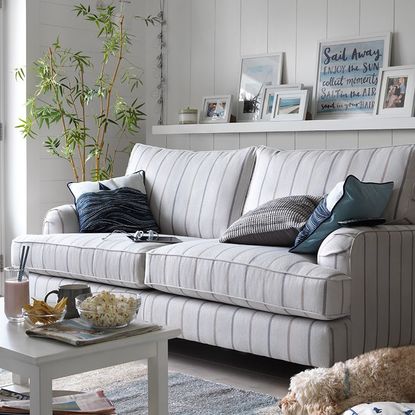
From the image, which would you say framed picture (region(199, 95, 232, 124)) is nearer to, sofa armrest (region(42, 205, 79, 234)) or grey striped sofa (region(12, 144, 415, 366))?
grey striped sofa (region(12, 144, 415, 366))

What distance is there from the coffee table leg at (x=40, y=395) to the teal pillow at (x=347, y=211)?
4.87ft

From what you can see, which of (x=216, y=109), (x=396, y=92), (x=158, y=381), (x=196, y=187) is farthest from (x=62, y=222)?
(x=158, y=381)

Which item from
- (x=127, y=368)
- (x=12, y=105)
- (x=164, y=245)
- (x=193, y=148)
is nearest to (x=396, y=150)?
(x=164, y=245)

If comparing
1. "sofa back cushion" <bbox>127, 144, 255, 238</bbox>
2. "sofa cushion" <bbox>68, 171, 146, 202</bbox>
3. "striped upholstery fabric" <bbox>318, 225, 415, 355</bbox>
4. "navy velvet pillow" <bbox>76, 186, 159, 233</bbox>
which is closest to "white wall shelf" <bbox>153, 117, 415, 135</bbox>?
"sofa back cushion" <bbox>127, 144, 255, 238</bbox>

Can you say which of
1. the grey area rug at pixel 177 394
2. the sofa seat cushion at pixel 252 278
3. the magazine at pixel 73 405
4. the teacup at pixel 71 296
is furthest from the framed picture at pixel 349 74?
the magazine at pixel 73 405

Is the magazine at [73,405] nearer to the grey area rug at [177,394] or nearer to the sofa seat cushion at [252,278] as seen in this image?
the grey area rug at [177,394]

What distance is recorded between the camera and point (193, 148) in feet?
18.2

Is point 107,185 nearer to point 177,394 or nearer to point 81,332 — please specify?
point 177,394

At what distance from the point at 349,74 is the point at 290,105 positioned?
0.39 m

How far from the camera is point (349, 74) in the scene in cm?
465

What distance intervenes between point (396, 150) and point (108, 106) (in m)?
2.32

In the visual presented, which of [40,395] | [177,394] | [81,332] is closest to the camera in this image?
[40,395]

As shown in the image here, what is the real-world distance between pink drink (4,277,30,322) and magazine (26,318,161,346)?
0.62 feet

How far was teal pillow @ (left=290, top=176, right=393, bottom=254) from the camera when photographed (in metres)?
3.34
